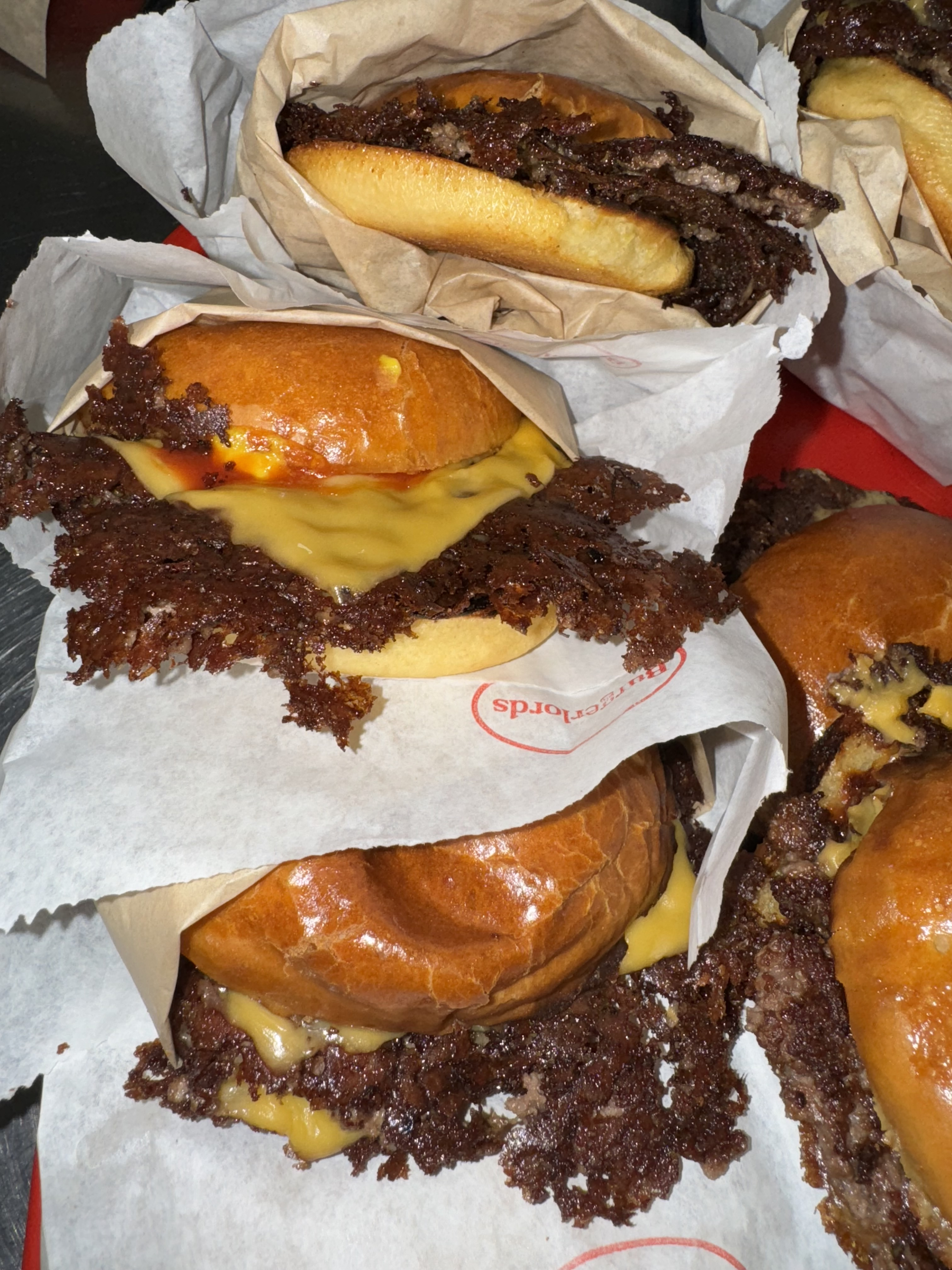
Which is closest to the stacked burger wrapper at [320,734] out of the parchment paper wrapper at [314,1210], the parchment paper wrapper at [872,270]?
the parchment paper wrapper at [314,1210]

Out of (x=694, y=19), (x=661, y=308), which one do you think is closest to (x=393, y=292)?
(x=661, y=308)

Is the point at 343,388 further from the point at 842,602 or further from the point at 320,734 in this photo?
the point at 842,602

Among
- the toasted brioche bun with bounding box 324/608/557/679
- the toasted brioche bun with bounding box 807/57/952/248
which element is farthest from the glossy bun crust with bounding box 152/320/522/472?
the toasted brioche bun with bounding box 807/57/952/248

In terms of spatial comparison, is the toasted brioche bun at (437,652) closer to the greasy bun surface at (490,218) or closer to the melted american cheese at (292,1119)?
the greasy bun surface at (490,218)

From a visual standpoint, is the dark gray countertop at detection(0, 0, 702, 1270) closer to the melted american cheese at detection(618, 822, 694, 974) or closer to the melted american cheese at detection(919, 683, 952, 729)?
the melted american cheese at detection(618, 822, 694, 974)

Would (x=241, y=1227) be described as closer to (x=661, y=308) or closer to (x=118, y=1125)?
(x=118, y=1125)
